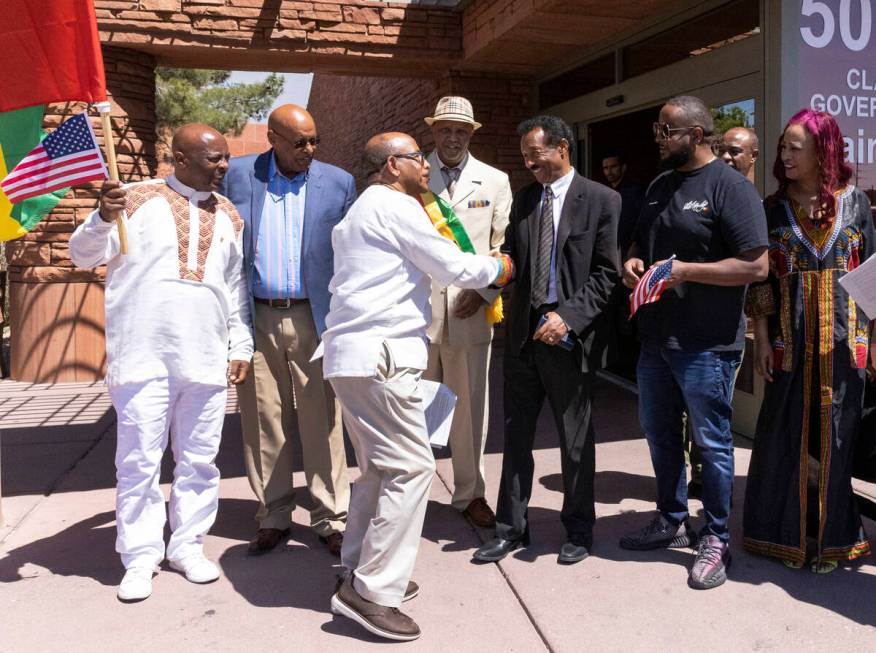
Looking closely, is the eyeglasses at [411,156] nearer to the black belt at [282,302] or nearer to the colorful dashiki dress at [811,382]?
the black belt at [282,302]

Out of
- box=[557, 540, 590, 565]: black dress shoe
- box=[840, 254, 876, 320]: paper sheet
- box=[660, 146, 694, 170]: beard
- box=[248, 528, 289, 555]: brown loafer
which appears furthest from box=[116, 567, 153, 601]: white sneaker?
box=[840, 254, 876, 320]: paper sheet

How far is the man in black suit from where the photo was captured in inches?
139

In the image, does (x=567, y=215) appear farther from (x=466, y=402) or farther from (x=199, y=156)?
(x=199, y=156)

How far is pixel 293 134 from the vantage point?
3.68 m

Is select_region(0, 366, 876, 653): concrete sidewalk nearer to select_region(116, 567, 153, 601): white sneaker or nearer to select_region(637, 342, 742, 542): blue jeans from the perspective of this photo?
select_region(116, 567, 153, 601): white sneaker

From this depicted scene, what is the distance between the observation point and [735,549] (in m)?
3.73

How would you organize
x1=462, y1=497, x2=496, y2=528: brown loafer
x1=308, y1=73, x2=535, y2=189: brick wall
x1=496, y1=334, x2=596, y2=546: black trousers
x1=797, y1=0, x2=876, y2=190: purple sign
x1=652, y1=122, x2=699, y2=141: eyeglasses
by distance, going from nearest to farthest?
x1=652, y1=122, x2=699, y2=141: eyeglasses, x1=496, y1=334, x2=596, y2=546: black trousers, x1=462, y1=497, x2=496, y2=528: brown loafer, x1=797, y1=0, x2=876, y2=190: purple sign, x1=308, y1=73, x2=535, y2=189: brick wall

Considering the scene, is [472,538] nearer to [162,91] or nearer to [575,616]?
[575,616]

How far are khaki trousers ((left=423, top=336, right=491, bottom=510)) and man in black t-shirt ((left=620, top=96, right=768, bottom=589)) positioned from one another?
936mm

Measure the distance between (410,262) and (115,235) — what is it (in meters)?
1.24

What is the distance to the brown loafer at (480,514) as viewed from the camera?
408cm

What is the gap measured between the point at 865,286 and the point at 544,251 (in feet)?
4.15

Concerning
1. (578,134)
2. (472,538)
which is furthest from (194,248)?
(578,134)

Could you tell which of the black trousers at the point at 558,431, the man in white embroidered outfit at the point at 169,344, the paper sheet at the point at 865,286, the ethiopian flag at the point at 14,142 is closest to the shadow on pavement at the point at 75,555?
the man in white embroidered outfit at the point at 169,344
